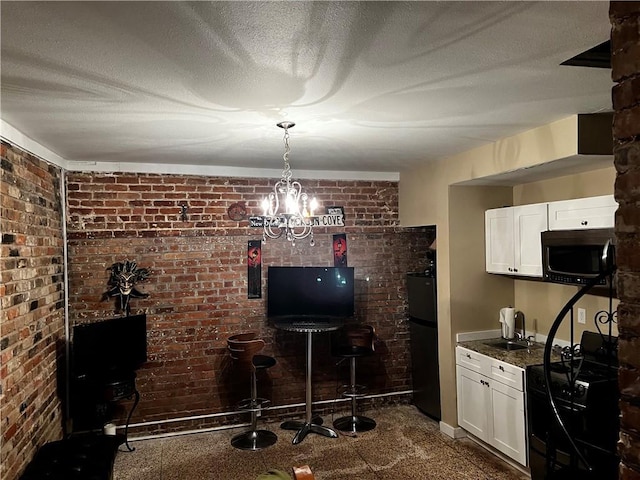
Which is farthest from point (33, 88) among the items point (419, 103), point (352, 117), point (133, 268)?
point (133, 268)

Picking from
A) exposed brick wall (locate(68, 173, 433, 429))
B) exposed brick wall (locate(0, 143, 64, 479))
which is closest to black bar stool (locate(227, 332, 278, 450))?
exposed brick wall (locate(68, 173, 433, 429))

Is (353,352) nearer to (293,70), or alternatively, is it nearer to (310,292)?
(310,292)

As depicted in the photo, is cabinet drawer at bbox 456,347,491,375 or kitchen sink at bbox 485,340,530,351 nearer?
cabinet drawer at bbox 456,347,491,375

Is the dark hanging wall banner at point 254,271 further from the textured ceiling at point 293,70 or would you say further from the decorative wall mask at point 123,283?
the textured ceiling at point 293,70

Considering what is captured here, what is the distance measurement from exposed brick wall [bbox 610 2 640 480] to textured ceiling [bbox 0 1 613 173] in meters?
0.58

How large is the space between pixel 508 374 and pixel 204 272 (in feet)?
9.69

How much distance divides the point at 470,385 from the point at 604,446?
1.40m

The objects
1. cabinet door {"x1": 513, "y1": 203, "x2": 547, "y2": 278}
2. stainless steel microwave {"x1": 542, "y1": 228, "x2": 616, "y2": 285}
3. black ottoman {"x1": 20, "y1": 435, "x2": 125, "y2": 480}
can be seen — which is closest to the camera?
black ottoman {"x1": 20, "y1": 435, "x2": 125, "y2": 480}

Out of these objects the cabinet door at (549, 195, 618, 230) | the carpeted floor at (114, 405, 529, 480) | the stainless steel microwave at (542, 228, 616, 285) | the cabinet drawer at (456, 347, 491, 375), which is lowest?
the carpeted floor at (114, 405, 529, 480)

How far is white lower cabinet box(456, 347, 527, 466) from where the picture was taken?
12.1ft

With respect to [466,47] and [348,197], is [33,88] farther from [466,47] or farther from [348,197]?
[348,197]

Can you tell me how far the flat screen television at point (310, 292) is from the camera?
16.0 ft

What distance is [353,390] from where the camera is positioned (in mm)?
4793

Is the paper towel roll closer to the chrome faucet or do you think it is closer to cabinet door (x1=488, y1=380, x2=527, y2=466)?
the chrome faucet
